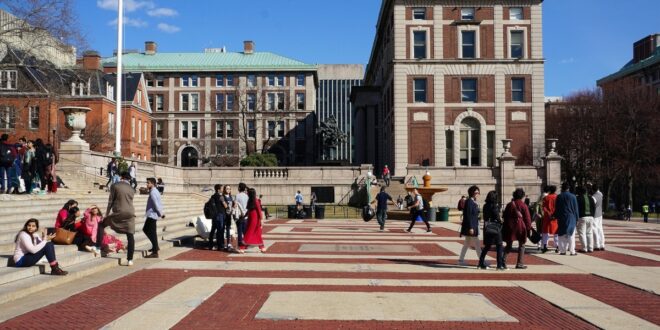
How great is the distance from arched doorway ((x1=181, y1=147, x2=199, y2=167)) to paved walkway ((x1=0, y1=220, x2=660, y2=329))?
73975 mm

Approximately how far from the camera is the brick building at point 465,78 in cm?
4812

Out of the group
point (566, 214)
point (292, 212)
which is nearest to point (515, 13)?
point (292, 212)

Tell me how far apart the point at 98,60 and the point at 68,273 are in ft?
194

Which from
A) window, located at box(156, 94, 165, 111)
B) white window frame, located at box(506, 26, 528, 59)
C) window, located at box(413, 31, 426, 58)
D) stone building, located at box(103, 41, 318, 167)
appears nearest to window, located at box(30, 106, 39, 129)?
stone building, located at box(103, 41, 318, 167)

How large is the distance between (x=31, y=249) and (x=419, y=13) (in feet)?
142

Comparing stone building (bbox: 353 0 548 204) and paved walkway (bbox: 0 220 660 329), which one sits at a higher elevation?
stone building (bbox: 353 0 548 204)

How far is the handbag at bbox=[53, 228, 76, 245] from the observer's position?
1192 centimetres

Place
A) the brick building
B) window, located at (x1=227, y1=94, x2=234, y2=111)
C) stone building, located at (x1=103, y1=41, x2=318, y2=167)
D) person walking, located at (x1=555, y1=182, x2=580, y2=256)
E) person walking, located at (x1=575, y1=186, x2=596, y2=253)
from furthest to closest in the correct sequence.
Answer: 1. window, located at (x1=227, y1=94, x2=234, y2=111)
2. stone building, located at (x1=103, y1=41, x2=318, y2=167)
3. the brick building
4. person walking, located at (x1=575, y1=186, x2=596, y2=253)
5. person walking, located at (x1=555, y1=182, x2=580, y2=256)

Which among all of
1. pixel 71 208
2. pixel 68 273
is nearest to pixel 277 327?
pixel 68 273

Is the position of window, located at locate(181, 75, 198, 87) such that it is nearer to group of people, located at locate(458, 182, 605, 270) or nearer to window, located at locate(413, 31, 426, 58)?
window, located at locate(413, 31, 426, 58)

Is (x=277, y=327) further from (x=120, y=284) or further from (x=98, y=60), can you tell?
(x=98, y=60)

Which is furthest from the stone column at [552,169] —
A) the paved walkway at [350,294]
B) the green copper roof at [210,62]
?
the green copper roof at [210,62]

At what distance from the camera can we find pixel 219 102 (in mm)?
88438

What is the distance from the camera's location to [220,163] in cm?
7919
